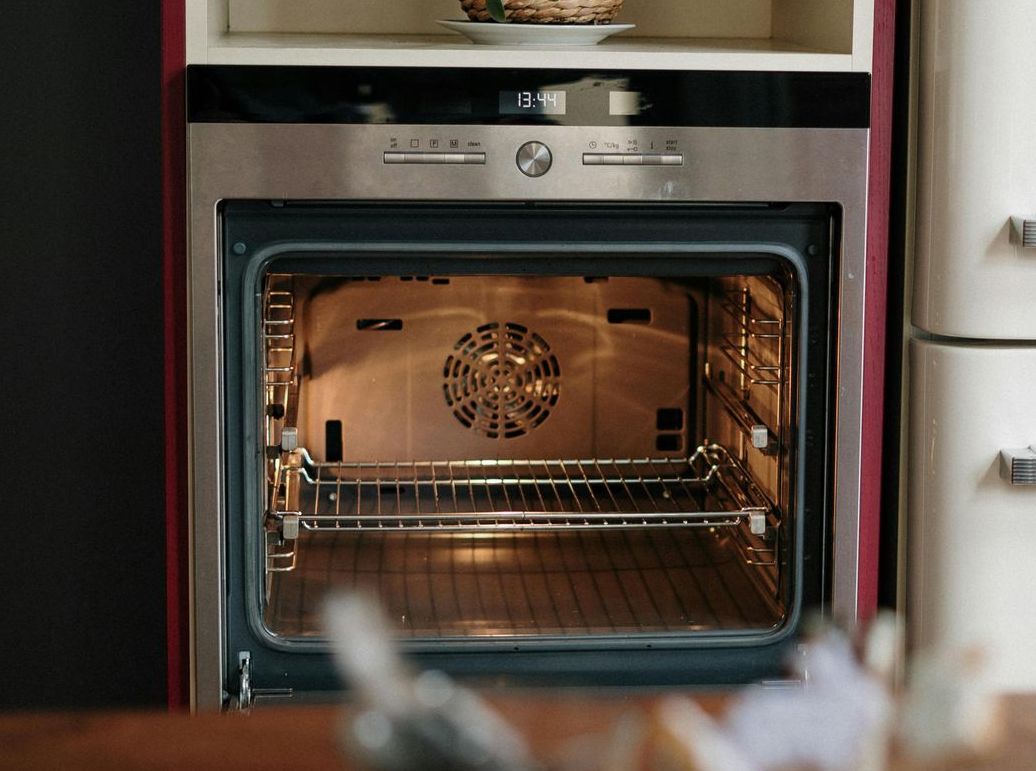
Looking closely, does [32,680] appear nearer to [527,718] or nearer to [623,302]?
[623,302]

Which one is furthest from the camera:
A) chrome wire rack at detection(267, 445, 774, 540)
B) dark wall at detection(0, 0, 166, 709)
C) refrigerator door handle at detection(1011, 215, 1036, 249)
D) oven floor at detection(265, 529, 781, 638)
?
dark wall at detection(0, 0, 166, 709)

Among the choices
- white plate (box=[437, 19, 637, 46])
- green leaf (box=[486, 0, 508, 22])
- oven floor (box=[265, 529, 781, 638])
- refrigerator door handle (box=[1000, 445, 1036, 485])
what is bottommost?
oven floor (box=[265, 529, 781, 638])

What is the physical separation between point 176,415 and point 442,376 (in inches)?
17.2

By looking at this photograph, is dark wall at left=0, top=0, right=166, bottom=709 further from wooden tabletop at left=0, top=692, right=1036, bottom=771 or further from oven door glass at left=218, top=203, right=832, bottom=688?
wooden tabletop at left=0, top=692, right=1036, bottom=771

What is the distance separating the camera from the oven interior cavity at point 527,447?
1839mm

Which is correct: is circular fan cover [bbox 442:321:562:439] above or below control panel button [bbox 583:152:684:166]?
below

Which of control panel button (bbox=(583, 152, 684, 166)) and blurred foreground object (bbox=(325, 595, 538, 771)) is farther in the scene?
control panel button (bbox=(583, 152, 684, 166))

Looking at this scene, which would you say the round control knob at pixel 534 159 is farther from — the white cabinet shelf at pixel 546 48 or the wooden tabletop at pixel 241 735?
the wooden tabletop at pixel 241 735

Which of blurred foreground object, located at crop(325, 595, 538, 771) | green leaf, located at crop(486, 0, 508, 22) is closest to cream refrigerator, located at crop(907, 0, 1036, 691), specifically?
green leaf, located at crop(486, 0, 508, 22)

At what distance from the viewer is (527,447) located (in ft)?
6.61

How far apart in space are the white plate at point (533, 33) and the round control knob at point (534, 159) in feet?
0.54

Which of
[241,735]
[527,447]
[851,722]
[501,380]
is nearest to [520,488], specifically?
[527,447]

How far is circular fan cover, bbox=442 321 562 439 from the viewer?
198 centimetres

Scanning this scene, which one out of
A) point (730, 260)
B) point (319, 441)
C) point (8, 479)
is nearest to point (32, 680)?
point (8, 479)
